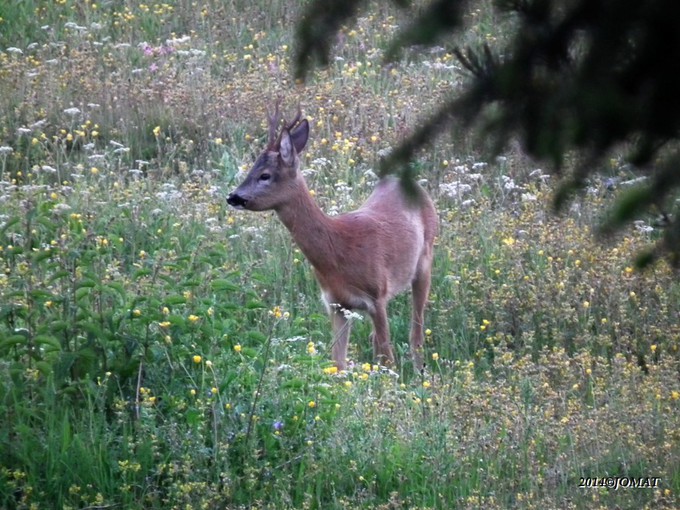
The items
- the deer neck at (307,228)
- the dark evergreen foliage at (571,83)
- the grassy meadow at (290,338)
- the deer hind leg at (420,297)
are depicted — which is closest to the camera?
the dark evergreen foliage at (571,83)

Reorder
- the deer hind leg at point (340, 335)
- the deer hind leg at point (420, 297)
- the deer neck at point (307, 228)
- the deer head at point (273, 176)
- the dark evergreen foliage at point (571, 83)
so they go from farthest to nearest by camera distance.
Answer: the deer hind leg at point (420, 297), the deer neck at point (307, 228), the deer head at point (273, 176), the deer hind leg at point (340, 335), the dark evergreen foliage at point (571, 83)

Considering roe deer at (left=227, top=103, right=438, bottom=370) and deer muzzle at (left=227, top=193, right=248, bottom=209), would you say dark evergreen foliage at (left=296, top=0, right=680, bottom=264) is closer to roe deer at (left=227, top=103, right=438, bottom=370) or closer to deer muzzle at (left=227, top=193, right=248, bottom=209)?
roe deer at (left=227, top=103, right=438, bottom=370)

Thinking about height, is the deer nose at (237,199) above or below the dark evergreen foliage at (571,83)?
below

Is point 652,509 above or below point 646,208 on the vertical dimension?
below

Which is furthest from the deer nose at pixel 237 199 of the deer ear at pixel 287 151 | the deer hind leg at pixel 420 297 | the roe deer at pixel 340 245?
the deer hind leg at pixel 420 297

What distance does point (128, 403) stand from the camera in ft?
16.7

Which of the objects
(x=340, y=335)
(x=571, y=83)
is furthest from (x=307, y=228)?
(x=571, y=83)

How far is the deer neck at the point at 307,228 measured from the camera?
8203mm

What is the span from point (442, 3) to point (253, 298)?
400 cm

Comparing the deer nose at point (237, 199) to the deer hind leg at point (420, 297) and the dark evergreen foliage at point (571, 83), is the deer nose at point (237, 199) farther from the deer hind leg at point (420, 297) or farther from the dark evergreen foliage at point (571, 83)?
the dark evergreen foliage at point (571, 83)

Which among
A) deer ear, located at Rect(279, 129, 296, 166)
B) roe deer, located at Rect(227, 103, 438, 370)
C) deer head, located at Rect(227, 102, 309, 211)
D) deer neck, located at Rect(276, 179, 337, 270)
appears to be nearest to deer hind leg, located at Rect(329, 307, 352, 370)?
roe deer, located at Rect(227, 103, 438, 370)

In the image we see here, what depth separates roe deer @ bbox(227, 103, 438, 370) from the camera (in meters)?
8.02

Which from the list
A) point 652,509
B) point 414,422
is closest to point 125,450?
point 414,422

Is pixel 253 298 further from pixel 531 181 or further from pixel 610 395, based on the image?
pixel 531 181
